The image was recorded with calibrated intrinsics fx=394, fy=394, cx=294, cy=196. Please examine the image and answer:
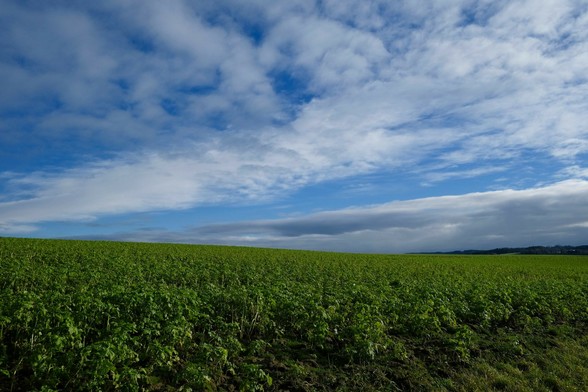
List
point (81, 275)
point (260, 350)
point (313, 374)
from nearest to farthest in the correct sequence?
point (313, 374)
point (260, 350)
point (81, 275)

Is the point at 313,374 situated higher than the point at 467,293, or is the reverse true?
the point at 467,293

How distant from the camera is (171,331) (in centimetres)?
924

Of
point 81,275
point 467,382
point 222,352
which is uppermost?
point 81,275

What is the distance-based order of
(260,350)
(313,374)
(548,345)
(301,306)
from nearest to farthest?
(313,374), (260,350), (301,306), (548,345)

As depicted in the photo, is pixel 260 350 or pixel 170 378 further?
pixel 260 350

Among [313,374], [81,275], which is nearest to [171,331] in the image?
[313,374]

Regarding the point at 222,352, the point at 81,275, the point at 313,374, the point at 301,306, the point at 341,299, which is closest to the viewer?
the point at 222,352

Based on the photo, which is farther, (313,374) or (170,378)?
(313,374)

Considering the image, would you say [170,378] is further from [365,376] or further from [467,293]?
[467,293]

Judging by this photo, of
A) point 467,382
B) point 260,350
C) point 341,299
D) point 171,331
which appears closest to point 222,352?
point 171,331

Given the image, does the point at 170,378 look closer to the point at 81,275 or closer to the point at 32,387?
the point at 32,387

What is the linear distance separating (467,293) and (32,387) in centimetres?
1811

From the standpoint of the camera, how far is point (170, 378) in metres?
9.23

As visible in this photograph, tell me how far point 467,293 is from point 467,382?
395 inches
